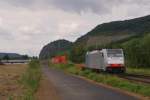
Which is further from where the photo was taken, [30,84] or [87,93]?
[30,84]

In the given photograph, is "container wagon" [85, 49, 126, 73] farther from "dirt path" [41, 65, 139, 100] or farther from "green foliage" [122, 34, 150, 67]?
"dirt path" [41, 65, 139, 100]

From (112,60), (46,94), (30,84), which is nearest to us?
(46,94)

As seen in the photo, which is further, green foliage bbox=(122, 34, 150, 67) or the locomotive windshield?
green foliage bbox=(122, 34, 150, 67)

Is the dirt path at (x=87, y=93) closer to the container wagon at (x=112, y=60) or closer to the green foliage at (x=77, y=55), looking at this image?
the container wagon at (x=112, y=60)

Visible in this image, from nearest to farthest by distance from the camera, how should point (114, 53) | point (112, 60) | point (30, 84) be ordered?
point (30, 84) < point (112, 60) < point (114, 53)

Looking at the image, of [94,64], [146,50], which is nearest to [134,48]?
[146,50]

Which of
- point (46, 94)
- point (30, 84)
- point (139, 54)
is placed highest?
point (139, 54)

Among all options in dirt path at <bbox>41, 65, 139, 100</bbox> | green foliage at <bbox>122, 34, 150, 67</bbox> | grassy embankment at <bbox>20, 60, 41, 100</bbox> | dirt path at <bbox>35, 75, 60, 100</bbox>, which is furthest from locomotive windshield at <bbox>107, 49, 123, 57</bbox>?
dirt path at <bbox>35, 75, 60, 100</bbox>

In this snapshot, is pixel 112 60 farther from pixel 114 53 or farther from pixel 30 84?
pixel 30 84

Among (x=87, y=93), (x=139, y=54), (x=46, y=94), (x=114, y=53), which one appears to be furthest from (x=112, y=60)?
(x=87, y=93)

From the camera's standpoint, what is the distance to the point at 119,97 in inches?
992

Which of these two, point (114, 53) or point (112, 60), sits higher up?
point (114, 53)

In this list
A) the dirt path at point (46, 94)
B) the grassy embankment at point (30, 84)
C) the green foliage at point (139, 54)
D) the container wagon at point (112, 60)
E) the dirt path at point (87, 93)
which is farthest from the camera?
the green foliage at point (139, 54)

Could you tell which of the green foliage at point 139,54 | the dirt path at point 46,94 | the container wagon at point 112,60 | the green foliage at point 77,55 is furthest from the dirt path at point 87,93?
the green foliage at point 77,55
